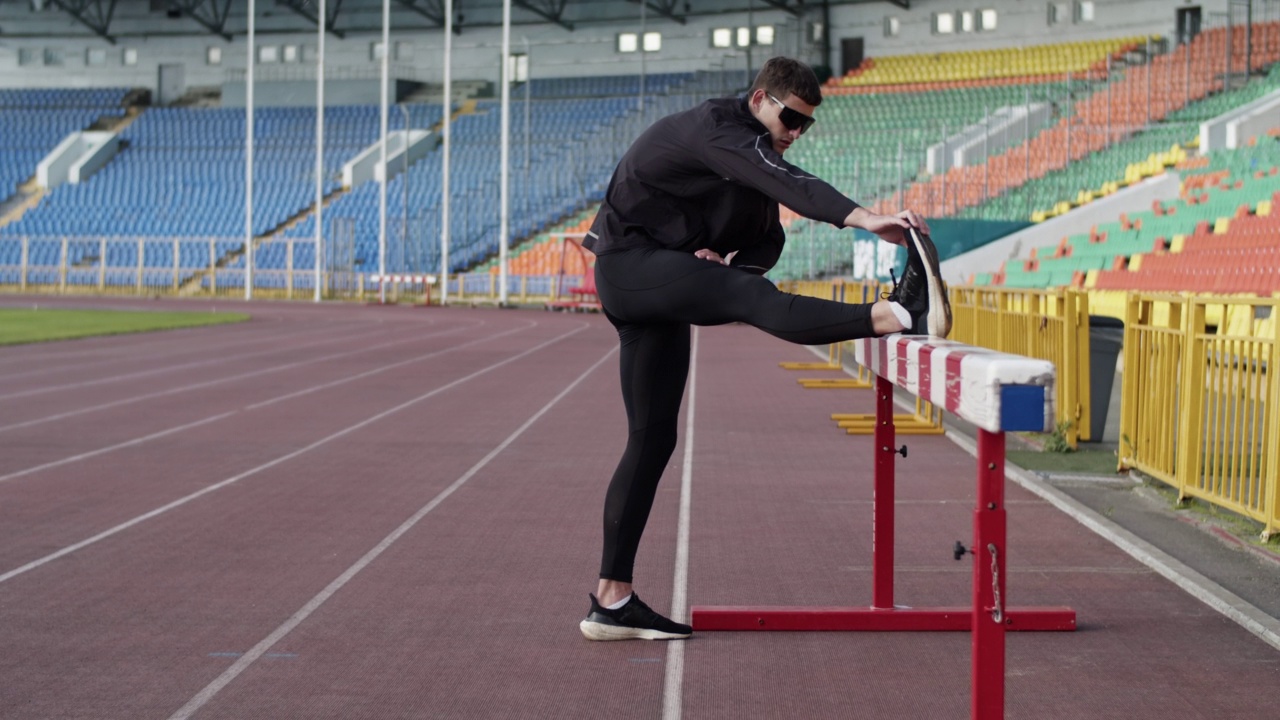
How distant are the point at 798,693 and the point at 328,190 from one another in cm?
5642

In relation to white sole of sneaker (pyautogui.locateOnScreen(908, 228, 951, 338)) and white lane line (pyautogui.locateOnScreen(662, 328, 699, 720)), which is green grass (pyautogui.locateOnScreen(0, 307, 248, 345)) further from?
white sole of sneaker (pyautogui.locateOnScreen(908, 228, 951, 338))

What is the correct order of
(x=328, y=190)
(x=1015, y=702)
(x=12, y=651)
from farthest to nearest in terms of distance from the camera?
1. (x=328, y=190)
2. (x=12, y=651)
3. (x=1015, y=702)

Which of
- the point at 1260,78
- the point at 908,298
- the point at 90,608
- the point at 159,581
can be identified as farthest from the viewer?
the point at 1260,78

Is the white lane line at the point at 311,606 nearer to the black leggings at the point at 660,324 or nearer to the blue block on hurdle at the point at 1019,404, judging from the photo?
the black leggings at the point at 660,324

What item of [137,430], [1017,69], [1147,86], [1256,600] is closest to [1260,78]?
[1147,86]

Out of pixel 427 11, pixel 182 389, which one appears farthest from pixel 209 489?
pixel 427 11

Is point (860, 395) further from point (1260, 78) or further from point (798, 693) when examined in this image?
point (1260, 78)

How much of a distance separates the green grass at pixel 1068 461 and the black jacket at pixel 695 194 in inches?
222

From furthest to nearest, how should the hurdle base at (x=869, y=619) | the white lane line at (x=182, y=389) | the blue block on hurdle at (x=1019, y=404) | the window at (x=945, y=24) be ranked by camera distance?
the window at (x=945, y=24) → the white lane line at (x=182, y=389) → the hurdle base at (x=869, y=619) → the blue block on hurdle at (x=1019, y=404)

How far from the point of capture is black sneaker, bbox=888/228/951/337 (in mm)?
4238

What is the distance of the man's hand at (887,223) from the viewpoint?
4.21 metres

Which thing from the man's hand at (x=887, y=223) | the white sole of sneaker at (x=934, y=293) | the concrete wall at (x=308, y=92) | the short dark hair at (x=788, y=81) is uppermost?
the concrete wall at (x=308, y=92)

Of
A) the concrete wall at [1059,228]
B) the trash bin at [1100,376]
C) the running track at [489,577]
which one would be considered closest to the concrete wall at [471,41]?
the concrete wall at [1059,228]

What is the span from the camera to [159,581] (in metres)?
6.57
